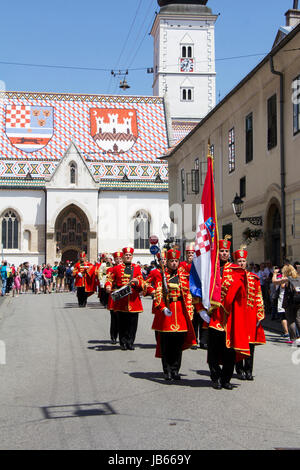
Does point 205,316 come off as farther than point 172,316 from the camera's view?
No

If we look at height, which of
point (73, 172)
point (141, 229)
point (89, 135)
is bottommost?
point (141, 229)

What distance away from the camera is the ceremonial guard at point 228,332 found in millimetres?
8156

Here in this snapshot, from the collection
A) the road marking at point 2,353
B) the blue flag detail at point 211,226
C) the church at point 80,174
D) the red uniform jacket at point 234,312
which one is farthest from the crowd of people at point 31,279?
the red uniform jacket at point 234,312

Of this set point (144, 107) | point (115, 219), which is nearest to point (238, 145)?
point (115, 219)

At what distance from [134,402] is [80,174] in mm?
46020

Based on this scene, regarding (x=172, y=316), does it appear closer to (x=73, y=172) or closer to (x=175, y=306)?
(x=175, y=306)

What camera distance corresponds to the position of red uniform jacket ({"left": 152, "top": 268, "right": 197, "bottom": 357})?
8852mm

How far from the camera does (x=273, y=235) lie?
21.2 metres

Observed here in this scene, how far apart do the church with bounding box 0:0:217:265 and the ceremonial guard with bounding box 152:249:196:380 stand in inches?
1704

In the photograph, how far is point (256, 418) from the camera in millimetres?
6516

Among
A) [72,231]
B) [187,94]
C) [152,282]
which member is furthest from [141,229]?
[152,282]

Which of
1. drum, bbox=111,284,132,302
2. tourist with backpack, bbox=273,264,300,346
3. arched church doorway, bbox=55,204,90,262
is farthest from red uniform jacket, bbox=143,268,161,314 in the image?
arched church doorway, bbox=55,204,90,262

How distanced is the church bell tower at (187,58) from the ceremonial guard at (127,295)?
5829 centimetres

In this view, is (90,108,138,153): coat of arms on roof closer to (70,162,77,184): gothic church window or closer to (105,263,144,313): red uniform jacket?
(70,162,77,184): gothic church window
